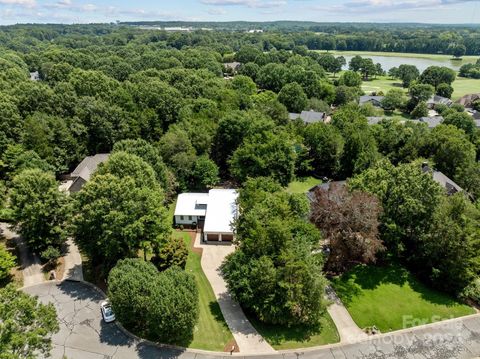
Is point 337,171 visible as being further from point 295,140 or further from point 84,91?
point 84,91

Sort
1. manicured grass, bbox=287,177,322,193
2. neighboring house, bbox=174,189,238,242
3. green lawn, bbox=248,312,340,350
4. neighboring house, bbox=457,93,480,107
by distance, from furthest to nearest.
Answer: neighboring house, bbox=457,93,480,107
manicured grass, bbox=287,177,322,193
neighboring house, bbox=174,189,238,242
green lawn, bbox=248,312,340,350

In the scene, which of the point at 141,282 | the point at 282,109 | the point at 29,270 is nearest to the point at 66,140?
the point at 29,270

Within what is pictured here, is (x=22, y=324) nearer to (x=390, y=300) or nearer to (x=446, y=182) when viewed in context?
(x=390, y=300)

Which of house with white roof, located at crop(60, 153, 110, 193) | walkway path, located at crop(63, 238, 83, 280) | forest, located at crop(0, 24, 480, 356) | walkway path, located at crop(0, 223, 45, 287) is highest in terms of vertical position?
forest, located at crop(0, 24, 480, 356)

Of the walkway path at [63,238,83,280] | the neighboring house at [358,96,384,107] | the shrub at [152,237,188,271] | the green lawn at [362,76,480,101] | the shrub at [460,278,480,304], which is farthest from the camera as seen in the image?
the green lawn at [362,76,480,101]

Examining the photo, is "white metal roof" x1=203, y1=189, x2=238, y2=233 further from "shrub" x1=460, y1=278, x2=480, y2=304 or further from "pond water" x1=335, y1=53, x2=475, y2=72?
"pond water" x1=335, y1=53, x2=475, y2=72

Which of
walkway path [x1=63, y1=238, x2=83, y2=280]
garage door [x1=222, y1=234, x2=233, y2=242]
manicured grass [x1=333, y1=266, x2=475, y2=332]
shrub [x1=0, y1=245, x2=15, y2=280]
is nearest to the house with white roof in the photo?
walkway path [x1=63, y1=238, x2=83, y2=280]

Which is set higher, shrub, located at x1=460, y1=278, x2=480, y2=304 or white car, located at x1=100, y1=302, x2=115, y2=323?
white car, located at x1=100, y1=302, x2=115, y2=323

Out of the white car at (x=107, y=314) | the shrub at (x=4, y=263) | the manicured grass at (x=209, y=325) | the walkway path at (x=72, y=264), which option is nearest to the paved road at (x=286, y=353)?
the white car at (x=107, y=314)
